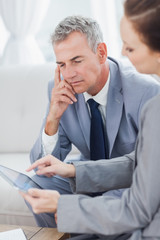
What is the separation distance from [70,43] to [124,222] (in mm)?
1007

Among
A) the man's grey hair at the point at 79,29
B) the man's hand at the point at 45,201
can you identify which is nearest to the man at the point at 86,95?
the man's grey hair at the point at 79,29

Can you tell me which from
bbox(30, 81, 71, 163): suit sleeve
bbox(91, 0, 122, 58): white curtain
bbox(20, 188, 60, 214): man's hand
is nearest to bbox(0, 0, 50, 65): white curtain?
bbox(91, 0, 122, 58): white curtain

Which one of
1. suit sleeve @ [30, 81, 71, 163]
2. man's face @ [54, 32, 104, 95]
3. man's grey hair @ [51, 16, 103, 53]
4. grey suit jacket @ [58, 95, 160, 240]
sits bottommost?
suit sleeve @ [30, 81, 71, 163]

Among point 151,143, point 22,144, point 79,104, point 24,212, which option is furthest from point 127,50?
point 22,144

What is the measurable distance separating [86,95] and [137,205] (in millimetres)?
986

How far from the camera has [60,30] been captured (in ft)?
6.07

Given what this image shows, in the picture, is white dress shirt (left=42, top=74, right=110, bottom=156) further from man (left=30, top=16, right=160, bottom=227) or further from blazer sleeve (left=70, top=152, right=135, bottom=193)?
blazer sleeve (left=70, top=152, right=135, bottom=193)

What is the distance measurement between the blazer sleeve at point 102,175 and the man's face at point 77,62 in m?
0.48

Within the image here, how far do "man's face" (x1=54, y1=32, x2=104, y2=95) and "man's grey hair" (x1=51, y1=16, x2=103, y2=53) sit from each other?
0.02m

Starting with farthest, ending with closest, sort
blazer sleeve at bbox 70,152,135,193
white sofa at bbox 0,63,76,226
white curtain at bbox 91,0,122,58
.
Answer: white curtain at bbox 91,0,122,58 < white sofa at bbox 0,63,76,226 < blazer sleeve at bbox 70,152,135,193

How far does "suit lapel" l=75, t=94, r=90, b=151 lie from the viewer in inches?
76.7

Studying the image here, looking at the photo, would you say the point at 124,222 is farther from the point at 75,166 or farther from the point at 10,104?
the point at 10,104

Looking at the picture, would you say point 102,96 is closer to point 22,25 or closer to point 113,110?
point 113,110

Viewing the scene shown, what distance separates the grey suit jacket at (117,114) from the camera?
1.81 metres
